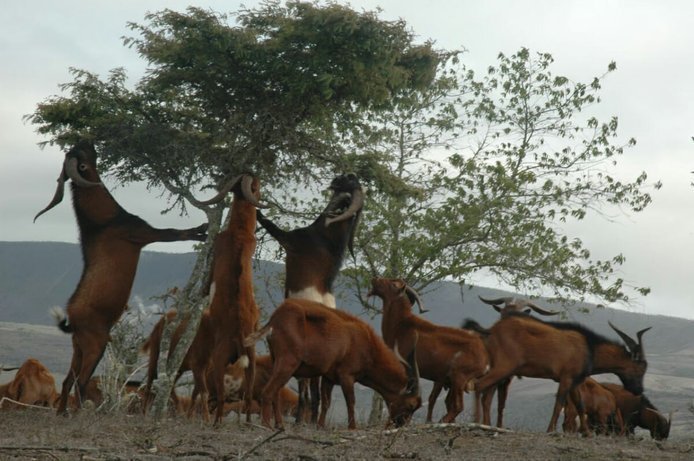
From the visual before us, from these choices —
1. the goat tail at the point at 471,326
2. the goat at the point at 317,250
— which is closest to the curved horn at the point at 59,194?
the goat at the point at 317,250

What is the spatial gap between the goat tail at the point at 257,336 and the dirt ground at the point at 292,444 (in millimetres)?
933

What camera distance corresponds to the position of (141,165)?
18344 millimetres

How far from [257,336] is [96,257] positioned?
12.2 feet

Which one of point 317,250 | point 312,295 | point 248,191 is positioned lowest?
point 312,295

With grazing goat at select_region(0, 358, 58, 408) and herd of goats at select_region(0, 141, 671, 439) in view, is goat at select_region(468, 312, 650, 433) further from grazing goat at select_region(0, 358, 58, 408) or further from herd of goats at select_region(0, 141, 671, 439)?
grazing goat at select_region(0, 358, 58, 408)

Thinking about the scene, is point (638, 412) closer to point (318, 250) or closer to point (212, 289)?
point (318, 250)

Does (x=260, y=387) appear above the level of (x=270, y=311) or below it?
below

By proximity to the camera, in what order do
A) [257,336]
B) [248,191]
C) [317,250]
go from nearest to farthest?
[257,336]
[248,191]
[317,250]

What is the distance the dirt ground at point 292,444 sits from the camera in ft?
28.1

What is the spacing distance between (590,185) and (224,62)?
12.0m

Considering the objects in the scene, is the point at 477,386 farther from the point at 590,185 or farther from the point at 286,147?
the point at 590,185

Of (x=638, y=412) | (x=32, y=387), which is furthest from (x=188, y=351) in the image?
(x=638, y=412)

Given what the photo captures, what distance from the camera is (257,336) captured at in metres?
11.2

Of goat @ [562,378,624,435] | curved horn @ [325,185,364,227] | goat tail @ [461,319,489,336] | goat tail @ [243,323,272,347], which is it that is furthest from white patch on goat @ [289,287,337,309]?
goat @ [562,378,624,435]
